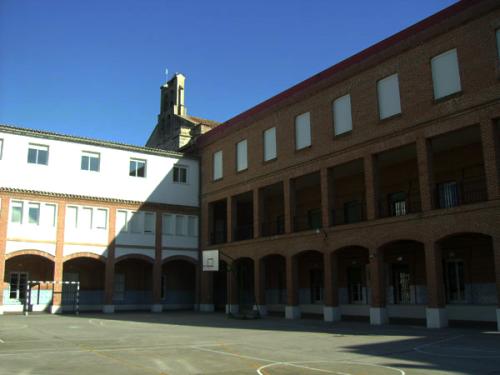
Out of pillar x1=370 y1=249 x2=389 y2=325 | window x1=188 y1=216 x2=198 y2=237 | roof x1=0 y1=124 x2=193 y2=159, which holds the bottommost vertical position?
pillar x1=370 y1=249 x2=389 y2=325

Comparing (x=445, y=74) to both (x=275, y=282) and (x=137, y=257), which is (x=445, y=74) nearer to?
(x=275, y=282)

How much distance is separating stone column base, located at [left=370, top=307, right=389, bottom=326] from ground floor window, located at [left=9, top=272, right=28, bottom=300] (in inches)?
857

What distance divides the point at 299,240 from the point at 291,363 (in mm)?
17526

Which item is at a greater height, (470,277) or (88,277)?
(88,277)

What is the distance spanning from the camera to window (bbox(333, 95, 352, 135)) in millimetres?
27048

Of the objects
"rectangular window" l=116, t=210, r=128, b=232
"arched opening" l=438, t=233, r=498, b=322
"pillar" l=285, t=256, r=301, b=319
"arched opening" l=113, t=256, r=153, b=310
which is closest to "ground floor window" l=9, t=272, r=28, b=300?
"arched opening" l=113, t=256, r=153, b=310

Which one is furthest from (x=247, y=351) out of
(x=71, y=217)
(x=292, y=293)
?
(x=71, y=217)

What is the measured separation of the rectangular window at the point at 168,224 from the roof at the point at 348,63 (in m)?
6.13

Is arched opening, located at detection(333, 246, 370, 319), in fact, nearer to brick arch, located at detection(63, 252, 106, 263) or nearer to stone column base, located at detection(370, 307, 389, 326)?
stone column base, located at detection(370, 307, 389, 326)

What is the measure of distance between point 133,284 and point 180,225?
533 cm

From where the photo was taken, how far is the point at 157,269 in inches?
1446

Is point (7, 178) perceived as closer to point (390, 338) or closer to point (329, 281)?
point (329, 281)

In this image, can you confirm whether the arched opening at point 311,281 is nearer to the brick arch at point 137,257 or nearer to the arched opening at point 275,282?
the arched opening at point 275,282

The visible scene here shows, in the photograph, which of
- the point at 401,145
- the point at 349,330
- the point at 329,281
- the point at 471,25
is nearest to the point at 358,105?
the point at 401,145
